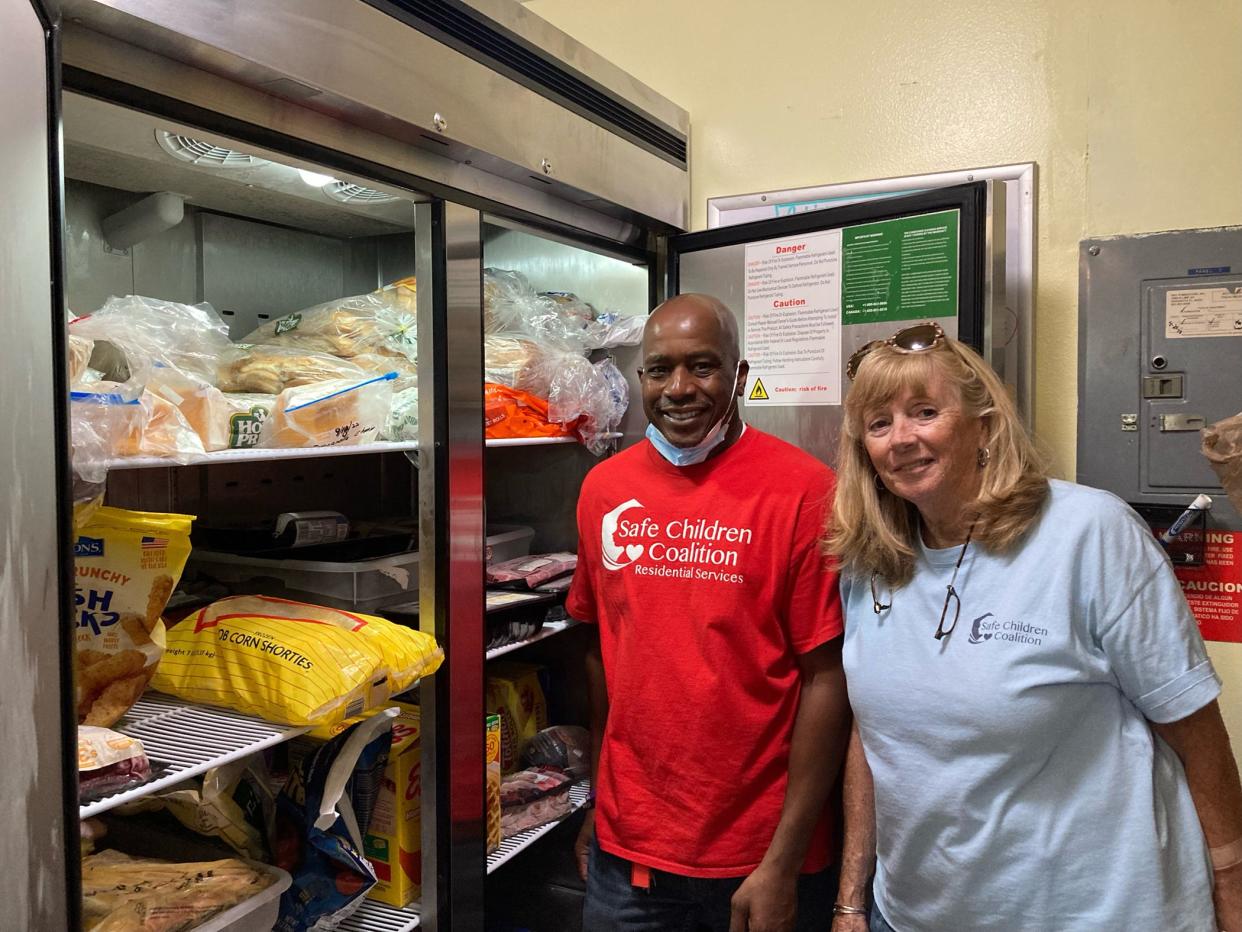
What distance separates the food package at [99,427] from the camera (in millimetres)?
1125

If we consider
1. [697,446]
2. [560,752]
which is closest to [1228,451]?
[697,446]

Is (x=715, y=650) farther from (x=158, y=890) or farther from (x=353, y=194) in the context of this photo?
(x=353, y=194)

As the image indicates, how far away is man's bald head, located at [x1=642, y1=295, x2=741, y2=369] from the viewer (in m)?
1.72

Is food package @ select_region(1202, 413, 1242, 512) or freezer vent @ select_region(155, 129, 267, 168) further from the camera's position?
food package @ select_region(1202, 413, 1242, 512)

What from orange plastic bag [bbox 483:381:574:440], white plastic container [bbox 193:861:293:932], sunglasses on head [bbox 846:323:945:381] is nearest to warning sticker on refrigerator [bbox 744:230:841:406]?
orange plastic bag [bbox 483:381:574:440]

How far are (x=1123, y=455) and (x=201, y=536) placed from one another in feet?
6.31

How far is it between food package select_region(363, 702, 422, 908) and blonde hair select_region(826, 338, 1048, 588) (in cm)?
86

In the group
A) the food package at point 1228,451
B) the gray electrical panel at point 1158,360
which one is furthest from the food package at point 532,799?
the food package at point 1228,451

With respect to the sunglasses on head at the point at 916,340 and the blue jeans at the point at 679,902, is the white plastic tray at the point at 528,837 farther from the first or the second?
the sunglasses on head at the point at 916,340

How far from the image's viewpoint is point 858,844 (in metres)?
1.56

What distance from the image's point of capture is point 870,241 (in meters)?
1.93

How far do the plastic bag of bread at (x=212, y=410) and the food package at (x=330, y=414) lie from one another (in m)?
0.03

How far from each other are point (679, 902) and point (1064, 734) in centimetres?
77

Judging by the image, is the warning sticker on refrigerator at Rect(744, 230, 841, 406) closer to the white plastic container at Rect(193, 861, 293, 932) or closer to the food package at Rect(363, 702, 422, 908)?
the food package at Rect(363, 702, 422, 908)
